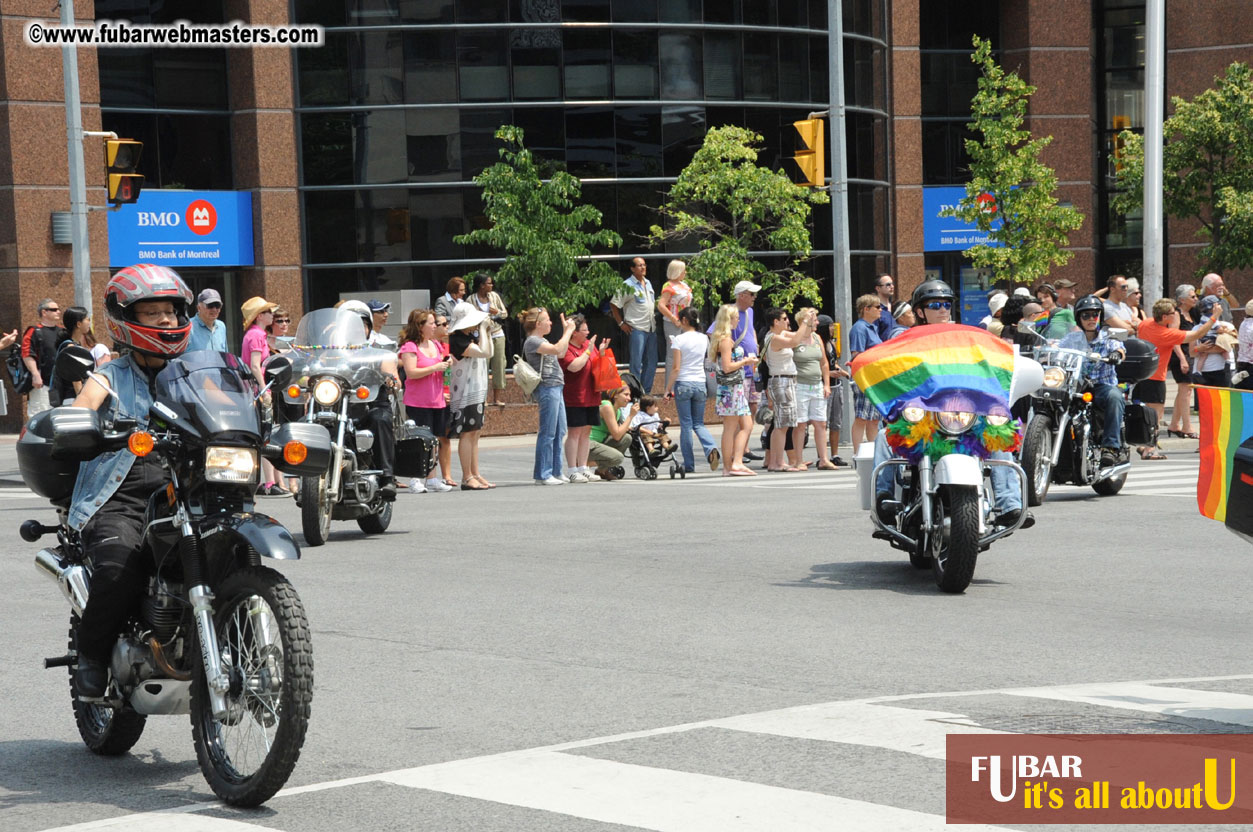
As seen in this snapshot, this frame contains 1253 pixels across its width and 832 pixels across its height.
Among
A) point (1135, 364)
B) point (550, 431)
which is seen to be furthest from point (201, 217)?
point (1135, 364)

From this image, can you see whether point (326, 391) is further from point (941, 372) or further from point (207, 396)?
point (207, 396)

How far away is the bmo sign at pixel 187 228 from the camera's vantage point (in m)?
31.4

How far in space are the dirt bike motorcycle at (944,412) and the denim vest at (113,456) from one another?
5.33 metres

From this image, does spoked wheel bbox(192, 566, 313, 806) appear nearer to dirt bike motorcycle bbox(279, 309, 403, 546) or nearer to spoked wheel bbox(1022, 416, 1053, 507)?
dirt bike motorcycle bbox(279, 309, 403, 546)

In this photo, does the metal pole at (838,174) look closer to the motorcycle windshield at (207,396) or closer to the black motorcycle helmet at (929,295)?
the black motorcycle helmet at (929,295)

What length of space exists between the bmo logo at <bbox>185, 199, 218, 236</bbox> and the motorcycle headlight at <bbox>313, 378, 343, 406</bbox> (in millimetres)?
19447

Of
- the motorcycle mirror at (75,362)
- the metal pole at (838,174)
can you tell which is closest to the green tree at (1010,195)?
the metal pole at (838,174)

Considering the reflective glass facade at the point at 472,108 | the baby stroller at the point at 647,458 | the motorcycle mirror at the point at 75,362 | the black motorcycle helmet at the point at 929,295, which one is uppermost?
the reflective glass facade at the point at 472,108

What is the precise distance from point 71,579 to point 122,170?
52.9 ft

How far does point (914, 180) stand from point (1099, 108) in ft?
35.9

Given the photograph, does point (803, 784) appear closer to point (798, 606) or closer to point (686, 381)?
point (798, 606)

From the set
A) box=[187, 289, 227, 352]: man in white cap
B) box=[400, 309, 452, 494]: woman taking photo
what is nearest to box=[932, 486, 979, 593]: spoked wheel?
box=[187, 289, 227, 352]: man in white cap

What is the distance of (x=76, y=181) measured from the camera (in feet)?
74.9

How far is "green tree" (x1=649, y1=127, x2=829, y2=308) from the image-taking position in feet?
98.6
